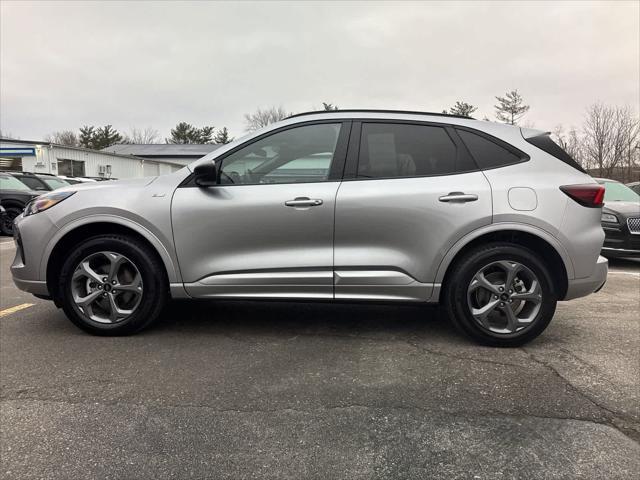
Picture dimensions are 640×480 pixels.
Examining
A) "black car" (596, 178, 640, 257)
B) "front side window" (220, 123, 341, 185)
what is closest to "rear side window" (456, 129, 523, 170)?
"front side window" (220, 123, 341, 185)

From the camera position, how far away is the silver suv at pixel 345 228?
11.3ft

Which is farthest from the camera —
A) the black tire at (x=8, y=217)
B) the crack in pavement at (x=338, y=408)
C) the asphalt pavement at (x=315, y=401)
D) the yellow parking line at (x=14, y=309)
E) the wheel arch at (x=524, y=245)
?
the black tire at (x=8, y=217)

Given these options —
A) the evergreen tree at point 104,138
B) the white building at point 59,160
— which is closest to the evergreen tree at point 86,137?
the evergreen tree at point 104,138

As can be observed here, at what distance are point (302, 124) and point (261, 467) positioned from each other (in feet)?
8.33

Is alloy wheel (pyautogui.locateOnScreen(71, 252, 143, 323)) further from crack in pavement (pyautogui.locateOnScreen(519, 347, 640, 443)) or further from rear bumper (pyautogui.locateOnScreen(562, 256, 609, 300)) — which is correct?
rear bumper (pyautogui.locateOnScreen(562, 256, 609, 300))

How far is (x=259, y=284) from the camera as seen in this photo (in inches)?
142

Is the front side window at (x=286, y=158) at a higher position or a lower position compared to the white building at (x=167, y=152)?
lower

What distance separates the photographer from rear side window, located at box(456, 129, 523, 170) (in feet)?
11.7

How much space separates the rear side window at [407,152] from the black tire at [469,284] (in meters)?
0.66

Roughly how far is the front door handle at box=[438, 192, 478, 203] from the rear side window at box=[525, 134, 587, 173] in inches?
26.6

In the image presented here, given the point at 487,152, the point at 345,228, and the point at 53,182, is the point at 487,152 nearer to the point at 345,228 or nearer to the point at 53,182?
the point at 345,228

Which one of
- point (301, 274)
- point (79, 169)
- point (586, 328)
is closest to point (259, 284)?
point (301, 274)

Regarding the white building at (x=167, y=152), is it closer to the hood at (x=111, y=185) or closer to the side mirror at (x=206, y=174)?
the hood at (x=111, y=185)

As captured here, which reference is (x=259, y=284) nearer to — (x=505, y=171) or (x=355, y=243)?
(x=355, y=243)
